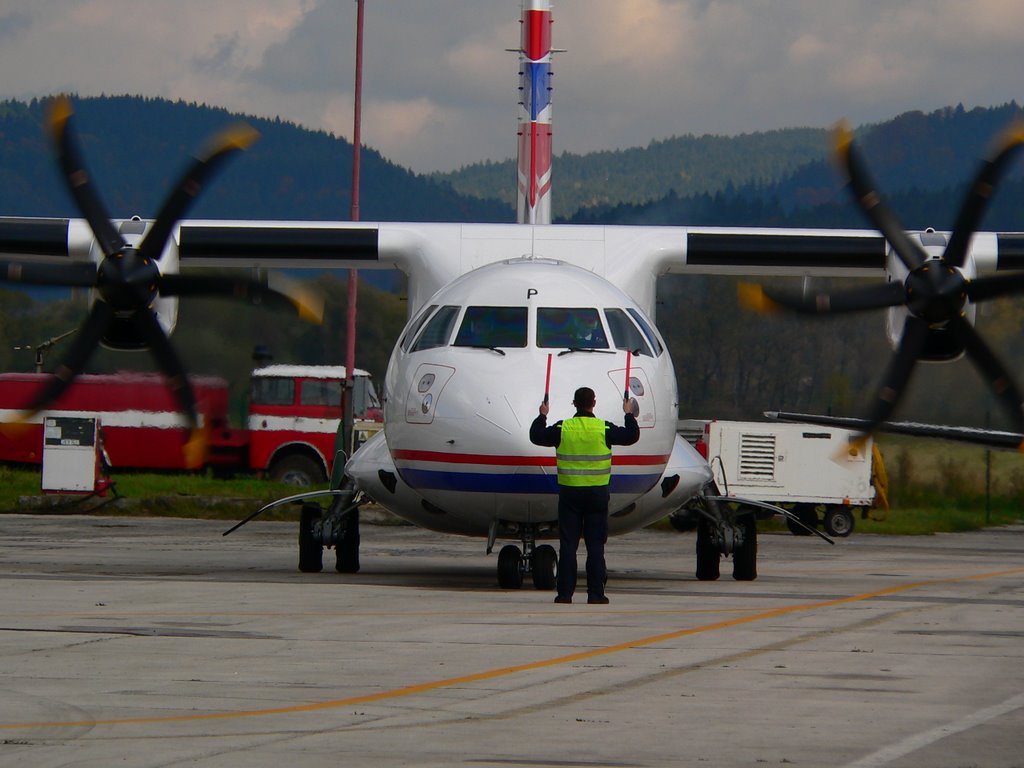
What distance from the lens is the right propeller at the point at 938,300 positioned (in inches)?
567

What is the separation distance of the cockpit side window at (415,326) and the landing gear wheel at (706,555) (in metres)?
3.18

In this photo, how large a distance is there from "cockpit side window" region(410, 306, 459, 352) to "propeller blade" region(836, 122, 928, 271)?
3.96 meters

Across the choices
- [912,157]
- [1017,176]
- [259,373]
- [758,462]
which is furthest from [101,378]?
[912,157]

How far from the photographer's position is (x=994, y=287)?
14523 millimetres

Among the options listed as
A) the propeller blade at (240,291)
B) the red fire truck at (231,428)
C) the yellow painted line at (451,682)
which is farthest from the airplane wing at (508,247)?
the red fire truck at (231,428)

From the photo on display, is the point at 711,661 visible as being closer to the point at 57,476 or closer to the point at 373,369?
the point at 57,476

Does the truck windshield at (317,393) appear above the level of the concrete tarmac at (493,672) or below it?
above

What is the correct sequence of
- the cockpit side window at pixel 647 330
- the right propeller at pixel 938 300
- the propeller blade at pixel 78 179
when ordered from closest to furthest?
the cockpit side window at pixel 647 330 < the right propeller at pixel 938 300 < the propeller blade at pixel 78 179

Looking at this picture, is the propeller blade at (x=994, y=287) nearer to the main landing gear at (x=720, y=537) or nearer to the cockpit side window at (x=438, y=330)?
the main landing gear at (x=720, y=537)

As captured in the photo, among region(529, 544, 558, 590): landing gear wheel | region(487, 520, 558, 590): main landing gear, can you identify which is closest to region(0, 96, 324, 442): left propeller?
region(487, 520, 558, 590): main landing gear

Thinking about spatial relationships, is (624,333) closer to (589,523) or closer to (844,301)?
(589,523)

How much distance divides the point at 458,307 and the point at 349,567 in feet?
10.5

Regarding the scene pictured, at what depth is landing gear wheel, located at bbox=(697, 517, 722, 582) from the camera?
50.0 feet

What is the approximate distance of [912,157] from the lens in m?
194
